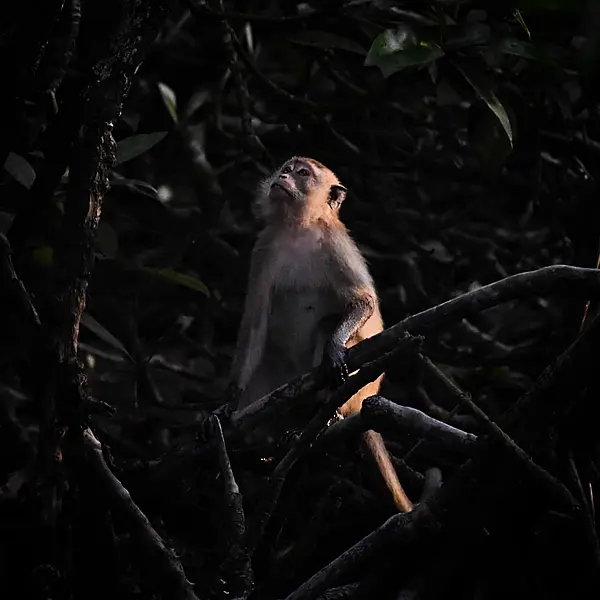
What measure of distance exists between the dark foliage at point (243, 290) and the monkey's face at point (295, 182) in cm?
24

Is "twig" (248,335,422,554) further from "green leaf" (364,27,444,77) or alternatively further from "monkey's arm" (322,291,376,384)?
"green leaf" (364,27,444,77)

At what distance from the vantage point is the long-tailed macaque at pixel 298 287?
3.94 metres

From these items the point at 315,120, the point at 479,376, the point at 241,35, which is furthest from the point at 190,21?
the point at 479,376

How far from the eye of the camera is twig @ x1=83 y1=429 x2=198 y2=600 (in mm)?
2445

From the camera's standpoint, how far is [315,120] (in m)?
4.41

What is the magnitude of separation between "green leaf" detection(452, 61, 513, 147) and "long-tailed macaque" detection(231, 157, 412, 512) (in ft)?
2.72

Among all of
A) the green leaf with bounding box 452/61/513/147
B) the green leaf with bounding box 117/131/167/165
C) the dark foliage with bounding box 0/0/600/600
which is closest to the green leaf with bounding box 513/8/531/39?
the dark foliage with bounding box 0/0/600/600

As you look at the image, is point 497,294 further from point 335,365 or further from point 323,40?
point 323,40

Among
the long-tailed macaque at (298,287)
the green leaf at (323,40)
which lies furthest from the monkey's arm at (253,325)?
the green leaf at (323,40)

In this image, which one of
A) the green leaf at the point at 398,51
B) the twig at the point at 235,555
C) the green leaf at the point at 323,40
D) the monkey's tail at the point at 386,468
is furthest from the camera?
the green leaf at the point at 323,40

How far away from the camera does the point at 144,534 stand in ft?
8.27

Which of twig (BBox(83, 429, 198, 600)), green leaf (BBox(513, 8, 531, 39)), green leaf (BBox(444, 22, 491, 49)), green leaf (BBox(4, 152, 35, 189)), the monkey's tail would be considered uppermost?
green leaf (BBox(513, 8, 531, 39))

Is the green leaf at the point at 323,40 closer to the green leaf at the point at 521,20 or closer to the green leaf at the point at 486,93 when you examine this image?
Result: the green leaf at the point at 486,93

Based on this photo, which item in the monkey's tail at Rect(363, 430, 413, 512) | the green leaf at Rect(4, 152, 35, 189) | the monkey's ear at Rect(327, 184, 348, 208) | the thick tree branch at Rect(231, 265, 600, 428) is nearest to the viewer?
the thick tree branch at Rect(231, 265, 600, 428)
